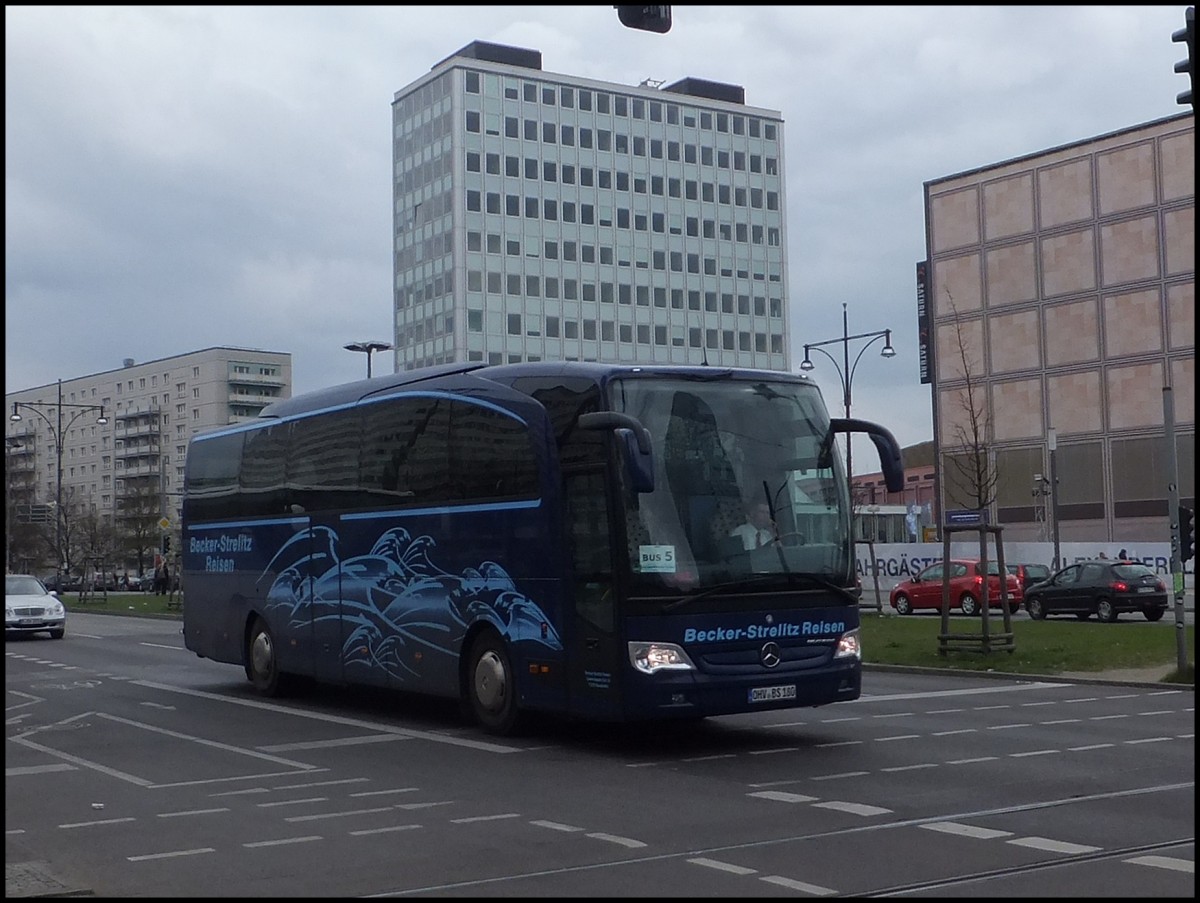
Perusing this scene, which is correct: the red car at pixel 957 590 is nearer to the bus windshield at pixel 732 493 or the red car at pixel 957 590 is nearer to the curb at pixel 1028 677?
the curb at pixel 1028 677

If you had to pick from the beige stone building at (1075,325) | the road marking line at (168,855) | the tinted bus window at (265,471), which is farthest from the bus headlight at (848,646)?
the beige stone building at (1075,325)

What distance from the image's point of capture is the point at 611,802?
10578 mm

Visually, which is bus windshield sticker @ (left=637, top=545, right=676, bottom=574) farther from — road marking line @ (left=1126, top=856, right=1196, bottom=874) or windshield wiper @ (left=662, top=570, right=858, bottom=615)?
road marking line @ (left=1126, top=856, right=1196, bottom=874)

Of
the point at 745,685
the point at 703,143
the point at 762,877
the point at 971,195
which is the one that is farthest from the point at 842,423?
the point at 703,143

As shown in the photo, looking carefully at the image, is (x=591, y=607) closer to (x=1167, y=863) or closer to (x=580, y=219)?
(x=1167, y=863)

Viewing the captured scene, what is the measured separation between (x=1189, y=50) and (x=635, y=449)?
506 centimetres

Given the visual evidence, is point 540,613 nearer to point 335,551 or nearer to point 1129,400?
point 335,551

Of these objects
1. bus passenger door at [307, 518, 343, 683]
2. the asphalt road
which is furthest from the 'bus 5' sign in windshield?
bus passenger door at [307, 518, 343, 683]

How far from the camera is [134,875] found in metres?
8.31

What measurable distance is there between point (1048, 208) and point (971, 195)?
16.8 feet

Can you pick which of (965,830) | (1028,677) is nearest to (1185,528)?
(1028,677)

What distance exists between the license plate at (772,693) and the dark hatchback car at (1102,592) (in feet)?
81.6

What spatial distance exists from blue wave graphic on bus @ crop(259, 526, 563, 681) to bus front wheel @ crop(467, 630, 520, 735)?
8.7 inches

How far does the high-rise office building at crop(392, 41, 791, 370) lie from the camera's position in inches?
4129
